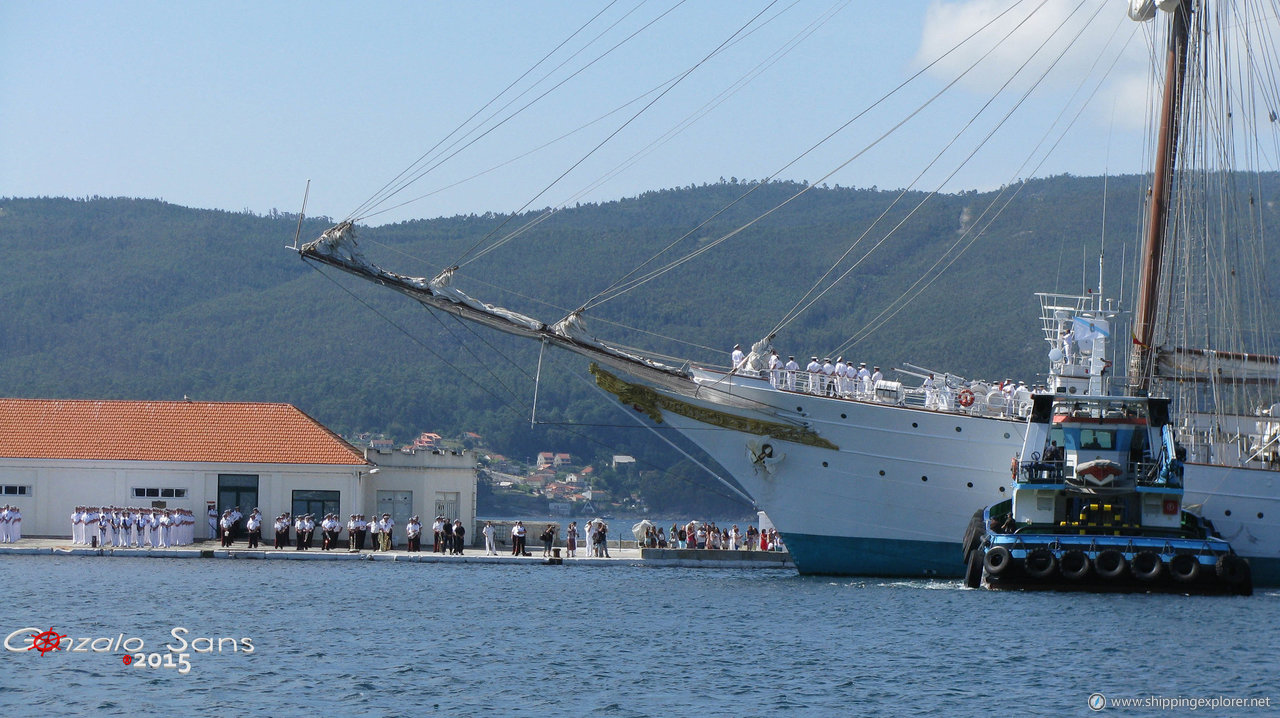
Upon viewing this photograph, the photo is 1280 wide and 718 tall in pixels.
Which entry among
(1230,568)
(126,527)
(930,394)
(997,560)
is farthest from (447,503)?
(1230,568)

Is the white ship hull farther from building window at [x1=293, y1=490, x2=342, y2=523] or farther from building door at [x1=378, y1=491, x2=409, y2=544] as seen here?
building window at [x1=293, y1=490, x2=342, y2=523]

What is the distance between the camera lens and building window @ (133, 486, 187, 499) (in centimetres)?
4559

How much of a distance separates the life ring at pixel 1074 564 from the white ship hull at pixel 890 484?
13.1ft

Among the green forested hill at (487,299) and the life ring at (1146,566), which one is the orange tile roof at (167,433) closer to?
the life ring at (1146,566)

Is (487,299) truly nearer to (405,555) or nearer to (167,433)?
(167,433)

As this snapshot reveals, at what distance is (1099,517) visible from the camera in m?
35.3

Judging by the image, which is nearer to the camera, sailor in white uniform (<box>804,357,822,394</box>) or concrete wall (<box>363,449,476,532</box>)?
sailor in white uniform (<box>804,357,822,394</box>)

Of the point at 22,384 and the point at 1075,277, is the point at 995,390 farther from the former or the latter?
the point at 22,384

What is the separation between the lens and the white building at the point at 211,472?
149 ft

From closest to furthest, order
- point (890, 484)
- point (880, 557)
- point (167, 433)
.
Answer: point (890, 484) < point (880, 557) < point (167, 433)

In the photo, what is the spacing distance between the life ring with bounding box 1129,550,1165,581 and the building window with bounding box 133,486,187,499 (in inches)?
1016

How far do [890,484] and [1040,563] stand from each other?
16.3 feet

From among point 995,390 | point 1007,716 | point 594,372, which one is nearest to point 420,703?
point 1007,716

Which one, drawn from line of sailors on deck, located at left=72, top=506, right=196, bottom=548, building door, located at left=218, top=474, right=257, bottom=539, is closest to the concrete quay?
line of sailors on deck, located at left=72, top=506, right=196, bottom=548
